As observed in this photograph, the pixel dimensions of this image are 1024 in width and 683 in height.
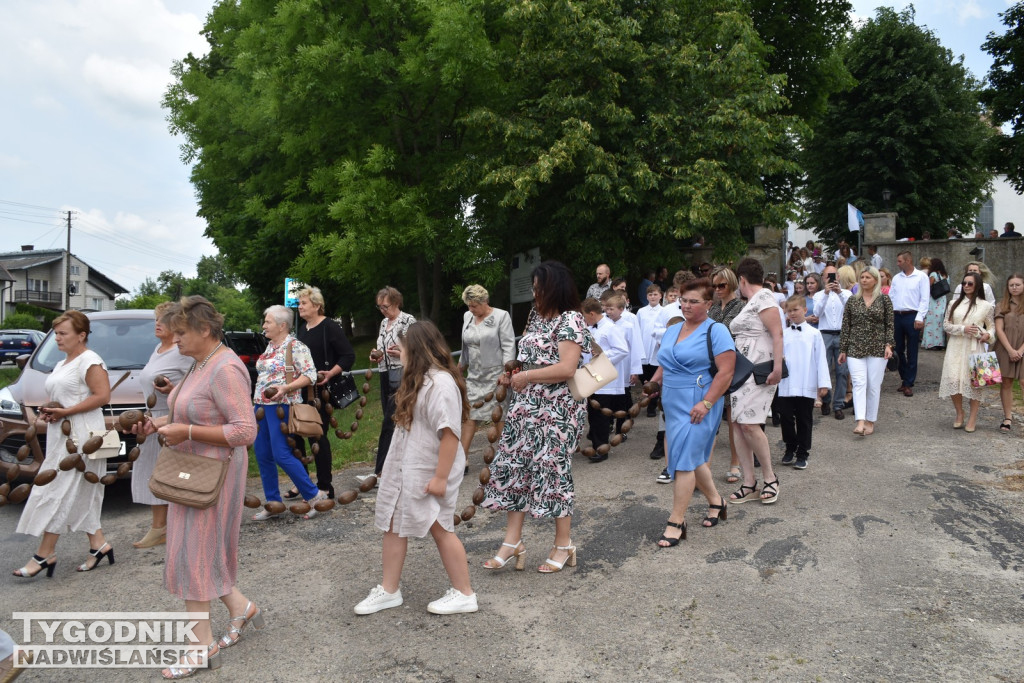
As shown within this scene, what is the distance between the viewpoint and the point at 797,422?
8219 mm

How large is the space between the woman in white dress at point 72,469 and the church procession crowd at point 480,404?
0.01 m

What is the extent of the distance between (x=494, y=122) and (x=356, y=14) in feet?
10.8

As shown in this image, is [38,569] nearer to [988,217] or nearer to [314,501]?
[314,501]

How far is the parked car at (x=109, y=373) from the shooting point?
7898 millimetres

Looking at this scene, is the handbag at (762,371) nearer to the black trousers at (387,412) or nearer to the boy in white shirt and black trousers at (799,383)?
the boy in white shirt and black trousers at (799,383)

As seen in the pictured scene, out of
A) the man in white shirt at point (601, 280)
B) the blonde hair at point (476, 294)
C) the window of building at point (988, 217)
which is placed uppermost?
the window of building at point (988, 217)

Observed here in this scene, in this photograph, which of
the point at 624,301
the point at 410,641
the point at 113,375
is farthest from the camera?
the point at 624,301

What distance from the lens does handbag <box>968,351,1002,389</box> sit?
9211mm

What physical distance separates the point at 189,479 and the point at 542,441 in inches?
85.9

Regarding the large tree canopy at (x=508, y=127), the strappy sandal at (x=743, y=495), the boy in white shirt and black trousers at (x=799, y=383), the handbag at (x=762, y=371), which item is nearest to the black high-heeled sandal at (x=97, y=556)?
the strappy sandal at (x=743, y=495)

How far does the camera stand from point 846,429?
9.94 meters

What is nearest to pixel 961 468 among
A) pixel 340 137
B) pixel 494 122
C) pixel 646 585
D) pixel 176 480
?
pixel 646 585

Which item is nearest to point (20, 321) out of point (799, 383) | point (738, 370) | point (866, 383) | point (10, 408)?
point (10, 408)

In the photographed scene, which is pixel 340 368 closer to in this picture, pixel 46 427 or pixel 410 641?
pixel 46 427
